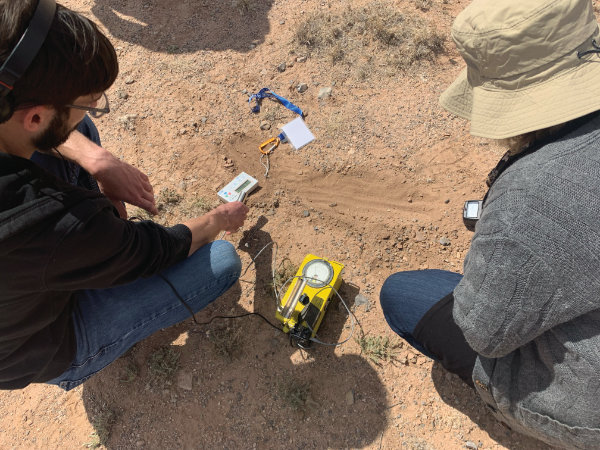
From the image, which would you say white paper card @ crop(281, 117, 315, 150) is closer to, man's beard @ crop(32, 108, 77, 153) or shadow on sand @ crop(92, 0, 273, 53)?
shadow on sand @ crop(92, 0, 273, 53)

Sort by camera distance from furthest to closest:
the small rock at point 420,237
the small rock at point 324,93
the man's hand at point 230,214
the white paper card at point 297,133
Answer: the small rock at point 324,93 < the white paper card at point 297,133 < the small rock at point 420,237 < the man's hand at point 230,214

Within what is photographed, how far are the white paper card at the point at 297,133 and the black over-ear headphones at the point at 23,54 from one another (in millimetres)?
2263

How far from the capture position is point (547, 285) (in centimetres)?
126

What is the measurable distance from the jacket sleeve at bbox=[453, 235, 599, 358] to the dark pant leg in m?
0.48

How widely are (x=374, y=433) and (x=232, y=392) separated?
2.97 ft

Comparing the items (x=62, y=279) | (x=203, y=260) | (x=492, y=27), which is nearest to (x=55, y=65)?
(x=62, y=279)

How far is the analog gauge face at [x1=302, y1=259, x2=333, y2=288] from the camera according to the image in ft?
8.38

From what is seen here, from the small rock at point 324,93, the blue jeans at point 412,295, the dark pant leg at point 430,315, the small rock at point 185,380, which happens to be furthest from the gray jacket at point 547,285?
the small rock at point 324,93

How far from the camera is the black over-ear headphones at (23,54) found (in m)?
1.16

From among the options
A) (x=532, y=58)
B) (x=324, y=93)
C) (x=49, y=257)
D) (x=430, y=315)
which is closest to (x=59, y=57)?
(x=49, y=257)

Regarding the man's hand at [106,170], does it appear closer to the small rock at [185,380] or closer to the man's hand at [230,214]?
the man's hand at [230,214]

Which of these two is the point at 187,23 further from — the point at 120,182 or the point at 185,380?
the point at 185,380

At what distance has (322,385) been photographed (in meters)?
2.48

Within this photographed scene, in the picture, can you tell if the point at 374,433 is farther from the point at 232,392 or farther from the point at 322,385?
the point at 232,392
